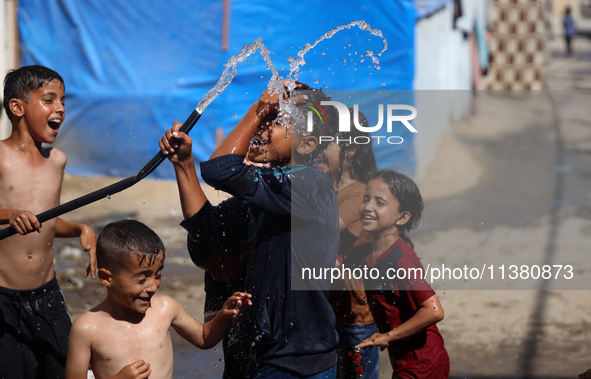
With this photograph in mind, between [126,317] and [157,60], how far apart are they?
7109 millimetres

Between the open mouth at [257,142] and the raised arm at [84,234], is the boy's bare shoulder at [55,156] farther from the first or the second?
the open mouth at [257,142]

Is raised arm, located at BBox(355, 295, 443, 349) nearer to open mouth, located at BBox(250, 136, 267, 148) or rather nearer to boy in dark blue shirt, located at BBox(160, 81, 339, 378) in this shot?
boy in dark blue shirt, located at BBox(160, 81, 339, 378)

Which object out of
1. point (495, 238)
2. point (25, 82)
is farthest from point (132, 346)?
point (495, 238)

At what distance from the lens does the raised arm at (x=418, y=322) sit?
105 inches

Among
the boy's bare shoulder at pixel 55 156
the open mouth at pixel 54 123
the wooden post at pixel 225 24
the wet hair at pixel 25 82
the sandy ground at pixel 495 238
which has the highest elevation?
the wooden post at pixel 225 24

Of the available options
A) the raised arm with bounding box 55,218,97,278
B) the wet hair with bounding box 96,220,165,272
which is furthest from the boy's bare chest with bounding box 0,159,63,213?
the wet hair with bounding box 96,220,165,272

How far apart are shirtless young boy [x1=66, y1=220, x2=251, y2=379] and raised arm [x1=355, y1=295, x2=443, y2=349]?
0.61m

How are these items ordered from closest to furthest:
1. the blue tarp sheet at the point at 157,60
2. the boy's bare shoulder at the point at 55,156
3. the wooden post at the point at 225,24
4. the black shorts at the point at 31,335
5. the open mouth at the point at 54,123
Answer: the black shorts at the point at 31,335 → the open mouth at the point at 54,123 → the boy's bare shoulder at the point at 55,156 → the blue tarp sheet at the point at 157,60 → the wooden post at the point at 225,24

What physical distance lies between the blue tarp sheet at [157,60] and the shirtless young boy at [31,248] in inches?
231

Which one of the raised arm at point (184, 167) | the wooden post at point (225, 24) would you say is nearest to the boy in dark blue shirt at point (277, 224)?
the raised arm at point (184, 167)

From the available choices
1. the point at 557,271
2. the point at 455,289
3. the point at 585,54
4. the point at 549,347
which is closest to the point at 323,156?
the point at 549,347

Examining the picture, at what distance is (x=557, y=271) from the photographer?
6910mm

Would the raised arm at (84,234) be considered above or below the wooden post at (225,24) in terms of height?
below

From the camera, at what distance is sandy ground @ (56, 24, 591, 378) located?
4707 mm
